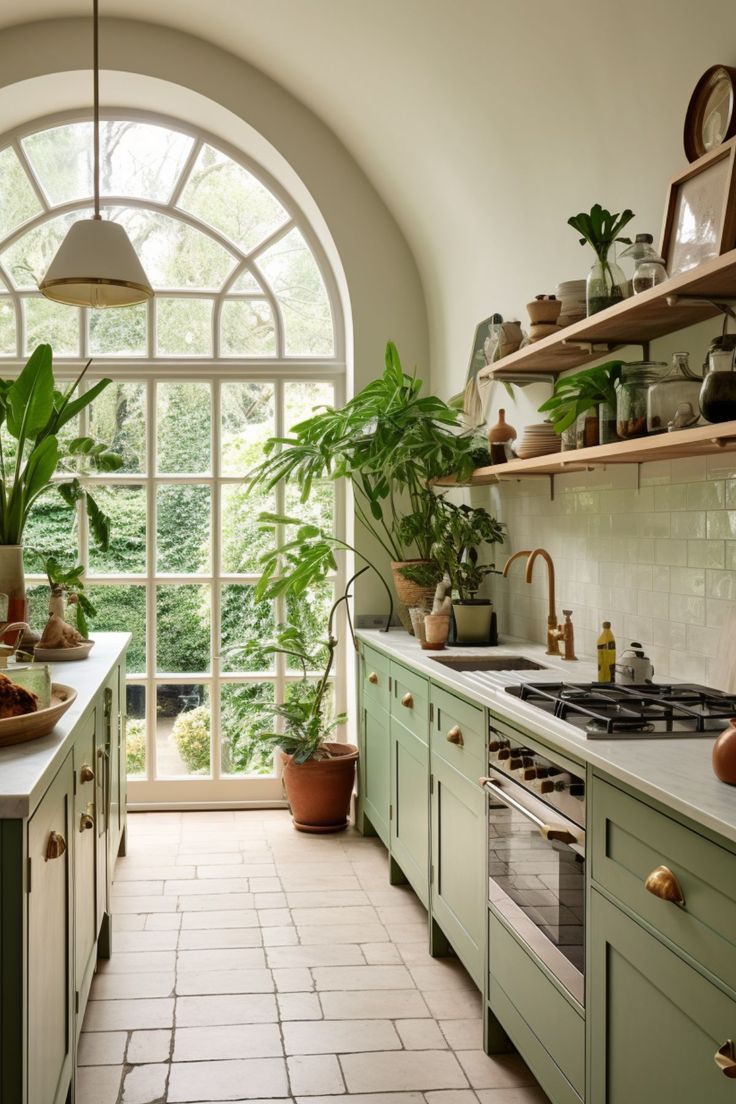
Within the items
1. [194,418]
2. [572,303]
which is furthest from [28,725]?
[194,418]

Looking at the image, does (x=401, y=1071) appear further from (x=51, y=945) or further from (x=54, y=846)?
(x=54, y=846)

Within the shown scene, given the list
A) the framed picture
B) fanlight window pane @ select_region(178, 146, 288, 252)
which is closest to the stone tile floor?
the framed picture

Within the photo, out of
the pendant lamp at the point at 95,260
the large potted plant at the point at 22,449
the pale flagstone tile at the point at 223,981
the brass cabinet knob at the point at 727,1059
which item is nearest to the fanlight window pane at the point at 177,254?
the large potted plant at the point at 22,449

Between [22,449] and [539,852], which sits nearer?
[539,852]

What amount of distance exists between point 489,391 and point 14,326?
253 centimetres

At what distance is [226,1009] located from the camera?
3252mm

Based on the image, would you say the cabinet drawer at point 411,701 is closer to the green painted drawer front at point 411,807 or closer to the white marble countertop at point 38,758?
the green painted drawer front at point 411,807

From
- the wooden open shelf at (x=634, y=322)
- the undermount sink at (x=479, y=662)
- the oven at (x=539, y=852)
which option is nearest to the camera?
the oven at (x=539, y=852)

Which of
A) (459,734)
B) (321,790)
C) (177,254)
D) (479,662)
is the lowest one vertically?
(321,790)

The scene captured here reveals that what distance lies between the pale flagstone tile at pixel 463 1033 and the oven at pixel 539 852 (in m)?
0.50

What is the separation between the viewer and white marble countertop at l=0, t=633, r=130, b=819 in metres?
1.78

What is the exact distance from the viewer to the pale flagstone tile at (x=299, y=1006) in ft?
10.5

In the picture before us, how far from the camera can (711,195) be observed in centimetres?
252

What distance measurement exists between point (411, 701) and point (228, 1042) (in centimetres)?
131
